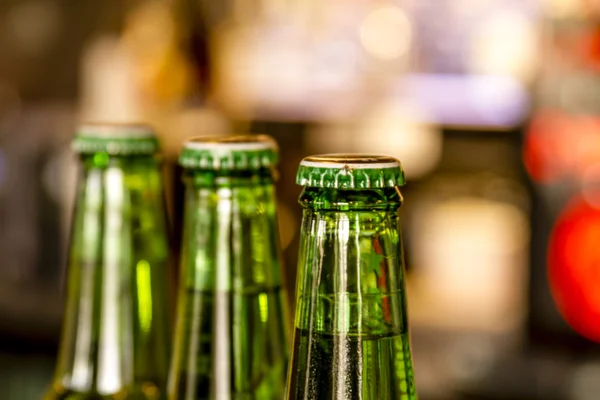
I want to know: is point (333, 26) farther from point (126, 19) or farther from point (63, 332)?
point (63, 332)

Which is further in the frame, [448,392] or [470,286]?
[470,286]

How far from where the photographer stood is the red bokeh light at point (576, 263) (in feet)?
7.04

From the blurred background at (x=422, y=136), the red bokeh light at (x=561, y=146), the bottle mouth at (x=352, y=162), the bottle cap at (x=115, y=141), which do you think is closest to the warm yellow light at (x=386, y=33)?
the blurred background at (x=422, y=136)

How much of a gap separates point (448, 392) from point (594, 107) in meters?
0.77

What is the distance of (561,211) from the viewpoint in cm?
218

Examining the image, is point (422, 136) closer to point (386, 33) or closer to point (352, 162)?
point (386, 33)

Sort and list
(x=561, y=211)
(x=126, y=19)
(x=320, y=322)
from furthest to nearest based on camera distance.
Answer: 1. (x=126, y=19)
2. (x=561, y=211)
3. (x=320, y=322)

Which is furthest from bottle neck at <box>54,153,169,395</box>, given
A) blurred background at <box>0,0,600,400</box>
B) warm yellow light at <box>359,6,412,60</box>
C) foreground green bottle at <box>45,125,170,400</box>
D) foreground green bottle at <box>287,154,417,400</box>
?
warm yellow light at <box>359,6,412,60</box>

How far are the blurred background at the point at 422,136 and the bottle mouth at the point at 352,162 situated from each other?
71.1 inches

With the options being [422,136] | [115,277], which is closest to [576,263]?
[422,136]

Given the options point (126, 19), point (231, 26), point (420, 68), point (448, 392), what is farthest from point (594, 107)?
point (126, 19)

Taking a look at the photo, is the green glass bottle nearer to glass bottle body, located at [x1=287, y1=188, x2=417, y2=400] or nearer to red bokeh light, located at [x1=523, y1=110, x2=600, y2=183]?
glass bottle body, located at [x1=287, y1=188, x2=417, y2=400]

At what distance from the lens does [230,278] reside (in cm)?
50

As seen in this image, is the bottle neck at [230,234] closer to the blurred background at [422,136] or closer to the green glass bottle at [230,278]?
the green glass bottle at [230,278]
